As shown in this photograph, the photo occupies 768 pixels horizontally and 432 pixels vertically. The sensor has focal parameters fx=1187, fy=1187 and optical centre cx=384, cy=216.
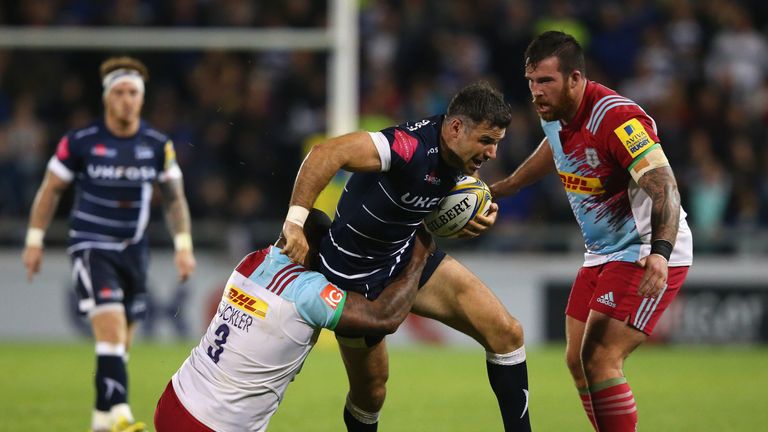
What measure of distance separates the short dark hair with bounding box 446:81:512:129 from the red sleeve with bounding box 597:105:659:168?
1.94 feet

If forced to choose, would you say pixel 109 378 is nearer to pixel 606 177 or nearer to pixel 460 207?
pixel 460 207

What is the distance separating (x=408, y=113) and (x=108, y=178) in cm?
828

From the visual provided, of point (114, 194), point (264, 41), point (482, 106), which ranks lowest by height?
point (114, 194)

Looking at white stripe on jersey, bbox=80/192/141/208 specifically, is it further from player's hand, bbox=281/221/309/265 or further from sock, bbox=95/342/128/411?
player's hand, bbox=281/221/309/265

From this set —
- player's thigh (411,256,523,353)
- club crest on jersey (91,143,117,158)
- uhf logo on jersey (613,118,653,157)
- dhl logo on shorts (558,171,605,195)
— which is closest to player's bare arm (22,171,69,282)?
club crest on jersey (91,143,117,158)

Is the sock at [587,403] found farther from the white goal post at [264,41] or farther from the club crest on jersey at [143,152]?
the white goal post at [264,41]

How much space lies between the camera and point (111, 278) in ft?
25.8

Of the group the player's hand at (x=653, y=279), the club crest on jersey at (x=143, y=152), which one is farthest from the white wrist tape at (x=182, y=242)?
the player's hand at (x=653, y=279)

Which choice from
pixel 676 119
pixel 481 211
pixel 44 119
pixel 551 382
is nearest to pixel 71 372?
pixel 551 382

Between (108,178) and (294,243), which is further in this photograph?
(108,178)

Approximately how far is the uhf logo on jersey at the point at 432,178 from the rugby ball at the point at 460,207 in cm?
24

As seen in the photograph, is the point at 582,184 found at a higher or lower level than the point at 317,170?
lower

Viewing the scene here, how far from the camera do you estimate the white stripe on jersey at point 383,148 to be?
543 cm

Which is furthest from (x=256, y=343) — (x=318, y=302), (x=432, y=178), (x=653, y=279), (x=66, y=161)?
(x=66, y=161)
